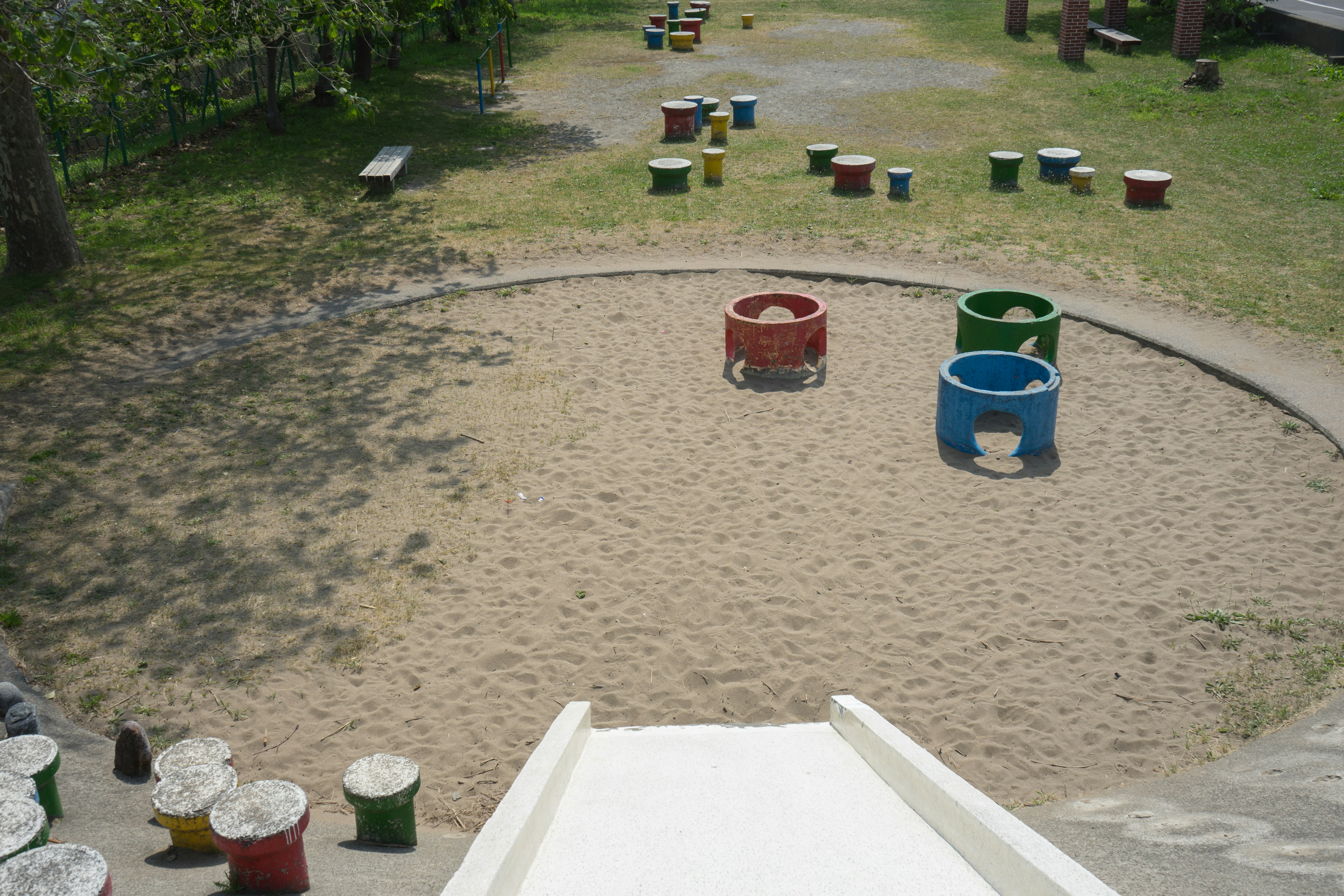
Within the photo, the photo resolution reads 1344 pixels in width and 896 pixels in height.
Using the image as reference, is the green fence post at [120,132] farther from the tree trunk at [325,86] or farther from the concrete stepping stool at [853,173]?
the concrete stepping stool at [853,173]

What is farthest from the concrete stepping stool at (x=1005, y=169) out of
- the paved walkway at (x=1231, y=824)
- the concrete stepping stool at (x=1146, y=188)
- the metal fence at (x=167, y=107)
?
the paved walkway at (x=1231, y=824)

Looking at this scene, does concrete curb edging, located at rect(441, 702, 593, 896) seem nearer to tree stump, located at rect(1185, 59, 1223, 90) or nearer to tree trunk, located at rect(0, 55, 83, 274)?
tree trunk, located at rect(0, 55, 83, 274)

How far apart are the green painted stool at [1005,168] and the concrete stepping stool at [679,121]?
595 centimetres

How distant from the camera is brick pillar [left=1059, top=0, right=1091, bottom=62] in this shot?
23422mm

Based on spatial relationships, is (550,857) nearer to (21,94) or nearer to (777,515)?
(777,515)

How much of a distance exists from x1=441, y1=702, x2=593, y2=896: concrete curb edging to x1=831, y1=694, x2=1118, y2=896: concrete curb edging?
1.40 m

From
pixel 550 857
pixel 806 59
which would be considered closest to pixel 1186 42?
pixel 806 59

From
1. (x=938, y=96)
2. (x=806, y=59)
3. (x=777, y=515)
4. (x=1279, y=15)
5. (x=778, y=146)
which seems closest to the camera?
(x=777, y=515)

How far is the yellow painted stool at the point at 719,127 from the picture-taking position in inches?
714

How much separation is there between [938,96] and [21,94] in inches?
671

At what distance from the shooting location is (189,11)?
41.6 feet

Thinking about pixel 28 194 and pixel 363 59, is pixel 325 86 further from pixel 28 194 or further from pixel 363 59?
pixel 28 194

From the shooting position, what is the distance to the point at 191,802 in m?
3.98

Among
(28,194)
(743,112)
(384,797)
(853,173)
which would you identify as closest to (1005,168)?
(853,173)
